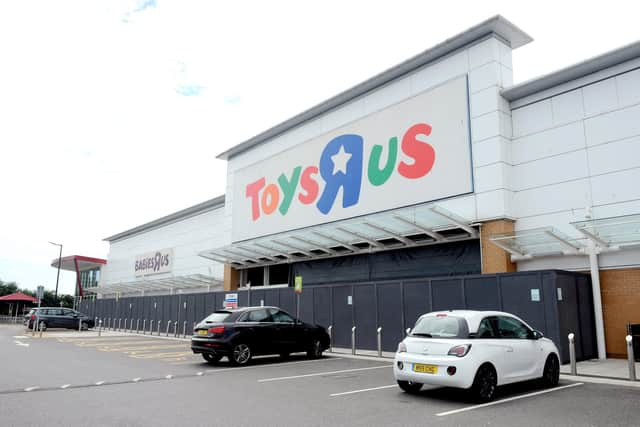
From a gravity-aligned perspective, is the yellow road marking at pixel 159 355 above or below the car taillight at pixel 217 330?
below

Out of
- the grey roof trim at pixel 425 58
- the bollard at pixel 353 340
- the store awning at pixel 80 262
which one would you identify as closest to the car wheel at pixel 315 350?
the bollard at pixel 353 340

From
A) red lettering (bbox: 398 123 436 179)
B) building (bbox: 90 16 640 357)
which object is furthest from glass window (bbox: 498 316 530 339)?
red lettering (bbox: 398 123 436 179)

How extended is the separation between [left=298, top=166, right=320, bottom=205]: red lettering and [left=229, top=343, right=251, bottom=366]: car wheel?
468 inches

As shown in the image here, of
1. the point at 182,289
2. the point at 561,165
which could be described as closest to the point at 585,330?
the point at 561,165

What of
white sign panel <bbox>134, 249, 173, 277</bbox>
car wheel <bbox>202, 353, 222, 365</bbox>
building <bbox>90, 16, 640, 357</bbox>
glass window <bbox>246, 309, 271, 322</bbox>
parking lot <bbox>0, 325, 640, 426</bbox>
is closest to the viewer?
parking lot <bbox>0, 325, 640, 426</bbox>

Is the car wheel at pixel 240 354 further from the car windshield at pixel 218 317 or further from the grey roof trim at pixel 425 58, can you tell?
the grey roof trim at pixel 425 58

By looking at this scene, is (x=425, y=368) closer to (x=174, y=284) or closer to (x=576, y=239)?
(x=576, y=239)

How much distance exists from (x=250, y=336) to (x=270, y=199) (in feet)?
48.6

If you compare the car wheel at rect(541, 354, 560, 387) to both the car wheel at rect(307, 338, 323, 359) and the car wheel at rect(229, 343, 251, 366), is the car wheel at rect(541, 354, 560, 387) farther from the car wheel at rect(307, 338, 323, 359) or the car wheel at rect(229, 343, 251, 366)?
the car wheel at rect(229, 343, 251, 366)

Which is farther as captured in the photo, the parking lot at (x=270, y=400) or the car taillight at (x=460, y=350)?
the car taillight at (x=460, y=350)

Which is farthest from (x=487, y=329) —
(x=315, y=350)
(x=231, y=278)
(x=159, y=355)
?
(x=231, y=278)

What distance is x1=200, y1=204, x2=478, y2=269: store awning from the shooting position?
17734 millimetres

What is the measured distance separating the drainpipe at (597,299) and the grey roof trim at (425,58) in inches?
321

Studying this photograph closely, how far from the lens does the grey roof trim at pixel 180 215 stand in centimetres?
3500
